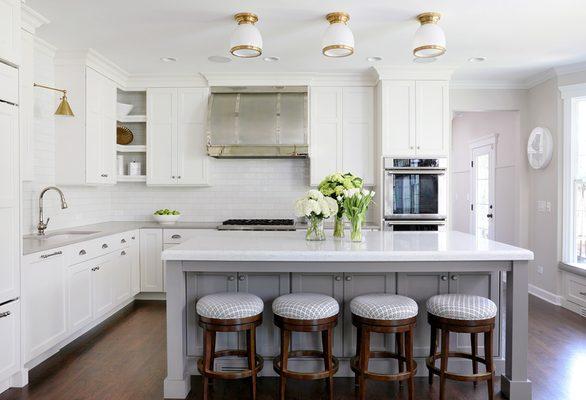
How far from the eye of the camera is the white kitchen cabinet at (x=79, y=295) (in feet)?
11.3

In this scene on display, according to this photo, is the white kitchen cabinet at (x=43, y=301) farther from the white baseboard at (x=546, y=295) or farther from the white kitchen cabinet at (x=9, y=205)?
the white baseboard at (x=546, y=295)

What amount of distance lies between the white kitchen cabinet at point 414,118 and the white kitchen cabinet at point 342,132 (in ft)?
1.11

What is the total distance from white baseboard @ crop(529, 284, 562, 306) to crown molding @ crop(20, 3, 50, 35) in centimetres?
586

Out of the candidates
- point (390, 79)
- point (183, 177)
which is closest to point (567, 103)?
point (390, 79)

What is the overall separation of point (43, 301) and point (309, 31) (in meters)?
3.08

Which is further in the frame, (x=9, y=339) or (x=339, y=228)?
(x=339, y=228)

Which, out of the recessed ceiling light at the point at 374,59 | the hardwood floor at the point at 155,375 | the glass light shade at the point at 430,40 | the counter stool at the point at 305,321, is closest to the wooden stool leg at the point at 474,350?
the hardwood floor at the point at 155,375

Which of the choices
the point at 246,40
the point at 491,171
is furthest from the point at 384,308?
the point at 491,171

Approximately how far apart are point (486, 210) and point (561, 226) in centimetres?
203

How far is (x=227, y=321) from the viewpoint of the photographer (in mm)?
2441

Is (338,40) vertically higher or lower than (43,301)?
higher

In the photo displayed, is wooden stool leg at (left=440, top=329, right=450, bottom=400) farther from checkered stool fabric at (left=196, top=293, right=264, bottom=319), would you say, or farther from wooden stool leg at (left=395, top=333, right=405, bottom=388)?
checkered stool fabric at (left=196, top=293, right=264, bottom=319)

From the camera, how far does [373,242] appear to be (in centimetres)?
294

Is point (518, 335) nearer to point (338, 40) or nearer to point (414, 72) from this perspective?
point (338, 40)
